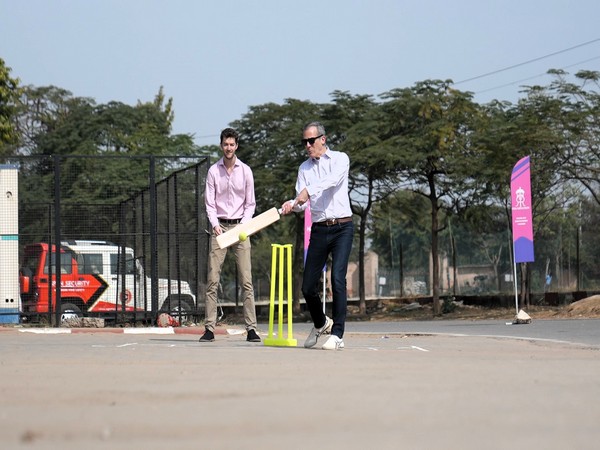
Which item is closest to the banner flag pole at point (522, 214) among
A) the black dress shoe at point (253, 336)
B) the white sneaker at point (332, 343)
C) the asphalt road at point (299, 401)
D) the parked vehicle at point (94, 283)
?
the parked vehicle at point (94, 283)

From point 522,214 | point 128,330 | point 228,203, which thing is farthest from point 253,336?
point 522,214

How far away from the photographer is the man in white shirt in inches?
416

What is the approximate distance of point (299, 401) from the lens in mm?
5738

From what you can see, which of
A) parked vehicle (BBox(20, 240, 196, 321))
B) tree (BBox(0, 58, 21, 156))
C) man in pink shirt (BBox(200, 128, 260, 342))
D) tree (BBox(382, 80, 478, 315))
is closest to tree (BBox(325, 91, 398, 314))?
tree (BBox(382, 80, 478, 315))

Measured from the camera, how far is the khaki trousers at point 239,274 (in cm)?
1227

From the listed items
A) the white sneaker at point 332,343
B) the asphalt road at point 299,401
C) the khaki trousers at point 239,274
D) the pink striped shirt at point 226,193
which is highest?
the pink striped shirt at point 226,193

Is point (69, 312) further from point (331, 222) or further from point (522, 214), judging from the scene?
point (331, 222)

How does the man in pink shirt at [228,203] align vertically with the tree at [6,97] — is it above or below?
below

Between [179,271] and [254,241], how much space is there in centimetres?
2597

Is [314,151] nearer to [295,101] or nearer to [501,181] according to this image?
[501,181]

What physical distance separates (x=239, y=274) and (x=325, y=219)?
6.18 feet

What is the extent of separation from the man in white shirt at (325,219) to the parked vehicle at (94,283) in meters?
8.77

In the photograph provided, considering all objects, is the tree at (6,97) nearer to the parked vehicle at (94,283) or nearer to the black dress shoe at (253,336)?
the parked vehicle at (94,283)

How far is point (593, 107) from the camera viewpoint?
32844 mm
